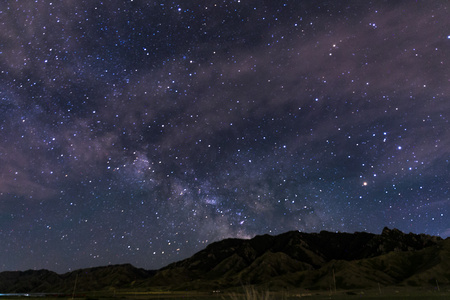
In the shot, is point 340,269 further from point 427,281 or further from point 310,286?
point 427,281

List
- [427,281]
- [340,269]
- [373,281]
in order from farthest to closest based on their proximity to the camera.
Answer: [340,269], [373,281], [427,281]

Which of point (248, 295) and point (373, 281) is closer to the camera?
point (248, 295)

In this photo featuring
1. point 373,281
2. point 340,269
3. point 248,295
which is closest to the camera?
point 248,295

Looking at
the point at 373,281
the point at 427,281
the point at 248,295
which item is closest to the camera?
the point at 248,295

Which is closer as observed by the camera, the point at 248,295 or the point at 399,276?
the point at 248,295

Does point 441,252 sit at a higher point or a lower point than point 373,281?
higher

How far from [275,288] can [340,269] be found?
134 feet

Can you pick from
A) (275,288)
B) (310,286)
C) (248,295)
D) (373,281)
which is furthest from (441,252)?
(248,295)

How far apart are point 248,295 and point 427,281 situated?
197 m

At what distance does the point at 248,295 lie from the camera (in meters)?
7.38

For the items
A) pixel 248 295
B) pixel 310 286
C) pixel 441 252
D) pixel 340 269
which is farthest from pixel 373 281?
pixel 248 295

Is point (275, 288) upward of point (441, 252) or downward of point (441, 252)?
→ downward

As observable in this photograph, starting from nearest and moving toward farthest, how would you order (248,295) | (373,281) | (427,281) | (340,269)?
(248,295), (427,281), (373,281), (340,269)

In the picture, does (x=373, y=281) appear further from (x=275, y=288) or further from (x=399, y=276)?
(x=275, y=288)
